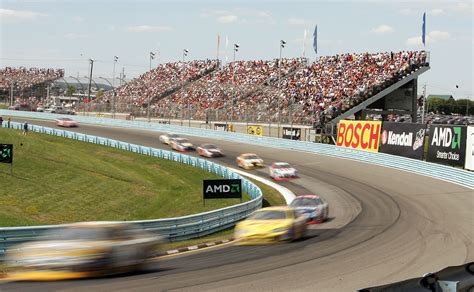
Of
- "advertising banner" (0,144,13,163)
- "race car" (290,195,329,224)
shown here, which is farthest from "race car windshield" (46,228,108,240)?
"advertising banner" (0,144,13,163)

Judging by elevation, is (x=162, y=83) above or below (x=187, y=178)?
above

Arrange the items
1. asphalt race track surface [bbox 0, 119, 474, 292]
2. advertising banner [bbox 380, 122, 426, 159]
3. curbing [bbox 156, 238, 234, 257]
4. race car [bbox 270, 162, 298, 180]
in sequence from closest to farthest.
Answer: asphalt race track surface [bbox 0, 119, 474, 292]
curbing [bbox 156, 238, 234, 257]
race car [bbox 270, 162, 298, 180]
advertising banner [bbox 380, 122, 426, 159]

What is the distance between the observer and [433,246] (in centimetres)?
1848

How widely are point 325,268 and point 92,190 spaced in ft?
80.3

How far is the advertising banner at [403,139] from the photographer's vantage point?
42812 mm

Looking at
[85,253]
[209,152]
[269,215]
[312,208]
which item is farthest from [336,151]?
[85,253]

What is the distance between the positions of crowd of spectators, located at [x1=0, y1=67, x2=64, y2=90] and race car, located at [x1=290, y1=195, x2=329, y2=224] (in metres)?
101

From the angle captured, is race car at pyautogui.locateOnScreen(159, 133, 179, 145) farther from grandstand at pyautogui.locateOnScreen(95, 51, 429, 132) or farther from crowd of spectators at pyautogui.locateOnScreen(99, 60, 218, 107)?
crowd of spectators at pyautogui.locateOnScreen(99, 60, 218, 107)

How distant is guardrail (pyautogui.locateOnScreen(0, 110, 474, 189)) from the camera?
1481 inches

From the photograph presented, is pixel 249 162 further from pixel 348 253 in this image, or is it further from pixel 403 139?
pixel 348 253

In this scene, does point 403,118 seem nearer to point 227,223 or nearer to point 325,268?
point 227,223

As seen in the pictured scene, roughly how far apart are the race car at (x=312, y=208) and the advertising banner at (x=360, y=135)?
78.1 feet

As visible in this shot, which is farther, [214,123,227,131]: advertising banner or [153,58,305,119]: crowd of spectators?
[153,58,305,119]: crowd of spectators

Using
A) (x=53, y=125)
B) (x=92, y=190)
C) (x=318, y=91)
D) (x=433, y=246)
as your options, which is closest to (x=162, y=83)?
(x=53, y=125)
